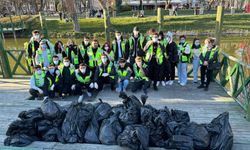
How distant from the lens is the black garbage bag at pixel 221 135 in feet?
14.4

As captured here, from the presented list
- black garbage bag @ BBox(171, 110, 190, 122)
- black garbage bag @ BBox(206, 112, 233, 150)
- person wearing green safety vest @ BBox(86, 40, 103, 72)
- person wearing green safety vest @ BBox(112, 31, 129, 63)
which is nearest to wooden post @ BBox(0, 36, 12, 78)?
person wearing green safety vest @ BBox(86, 40, 103, 72)

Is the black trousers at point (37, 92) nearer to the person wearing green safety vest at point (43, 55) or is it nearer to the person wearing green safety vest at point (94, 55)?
the person wearing green safety vest at point (43, 55)

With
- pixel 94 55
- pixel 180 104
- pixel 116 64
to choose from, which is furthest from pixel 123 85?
pixel 180 104

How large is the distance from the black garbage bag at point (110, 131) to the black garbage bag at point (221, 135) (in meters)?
1.52

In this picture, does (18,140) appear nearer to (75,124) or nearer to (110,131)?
(75,124)

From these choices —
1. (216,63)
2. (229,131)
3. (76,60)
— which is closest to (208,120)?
(229,131)

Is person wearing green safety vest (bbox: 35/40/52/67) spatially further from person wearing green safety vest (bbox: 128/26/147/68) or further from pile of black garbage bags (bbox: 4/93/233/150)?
pile of black garbage bags (bbox: 4/93/233/150)

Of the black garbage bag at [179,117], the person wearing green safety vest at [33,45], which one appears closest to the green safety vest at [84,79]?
the person wearing green safety vest at [33,45]

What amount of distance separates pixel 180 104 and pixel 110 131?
241 cm

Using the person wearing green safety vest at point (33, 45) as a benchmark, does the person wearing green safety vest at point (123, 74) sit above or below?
below

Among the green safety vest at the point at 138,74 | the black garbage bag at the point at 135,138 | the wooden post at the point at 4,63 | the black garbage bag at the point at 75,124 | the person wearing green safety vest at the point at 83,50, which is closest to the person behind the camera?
the black garbage bag at the point at 135,138

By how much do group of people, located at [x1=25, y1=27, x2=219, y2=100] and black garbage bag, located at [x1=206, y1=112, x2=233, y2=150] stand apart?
2.86 m

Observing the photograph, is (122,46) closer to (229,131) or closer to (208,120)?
(208,120)

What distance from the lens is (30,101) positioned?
6.93m
